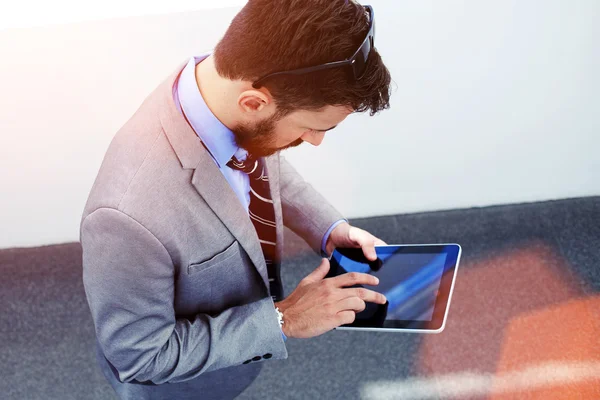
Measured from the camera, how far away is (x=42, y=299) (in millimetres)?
2092

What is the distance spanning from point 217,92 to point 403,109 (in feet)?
3.41

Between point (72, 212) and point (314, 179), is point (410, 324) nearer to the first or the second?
point (314, 179)

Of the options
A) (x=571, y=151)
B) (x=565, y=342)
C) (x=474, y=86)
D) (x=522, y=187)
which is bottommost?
(x=565, y=342)

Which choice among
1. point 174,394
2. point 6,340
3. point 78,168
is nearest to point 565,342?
point 174,394

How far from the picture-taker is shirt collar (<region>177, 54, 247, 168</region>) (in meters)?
0.96

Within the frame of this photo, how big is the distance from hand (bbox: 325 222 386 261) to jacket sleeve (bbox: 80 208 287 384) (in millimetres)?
292

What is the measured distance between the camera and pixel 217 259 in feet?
3.28

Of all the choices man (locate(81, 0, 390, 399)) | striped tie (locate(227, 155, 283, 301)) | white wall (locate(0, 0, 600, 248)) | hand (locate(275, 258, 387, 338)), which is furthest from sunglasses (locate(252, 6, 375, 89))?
white wall (locate(0, 0, 600, 248))

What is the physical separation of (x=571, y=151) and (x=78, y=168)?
166cm

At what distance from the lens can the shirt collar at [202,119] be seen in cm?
96

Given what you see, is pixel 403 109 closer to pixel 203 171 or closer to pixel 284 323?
pixel 284 323

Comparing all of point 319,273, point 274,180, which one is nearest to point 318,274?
point 319,273

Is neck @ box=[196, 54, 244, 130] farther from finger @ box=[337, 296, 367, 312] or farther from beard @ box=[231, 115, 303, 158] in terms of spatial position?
finger @ box=[337, 296, 367, 312]

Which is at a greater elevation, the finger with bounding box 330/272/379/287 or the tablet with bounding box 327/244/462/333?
the finger with bounding box 330/272/379/287
